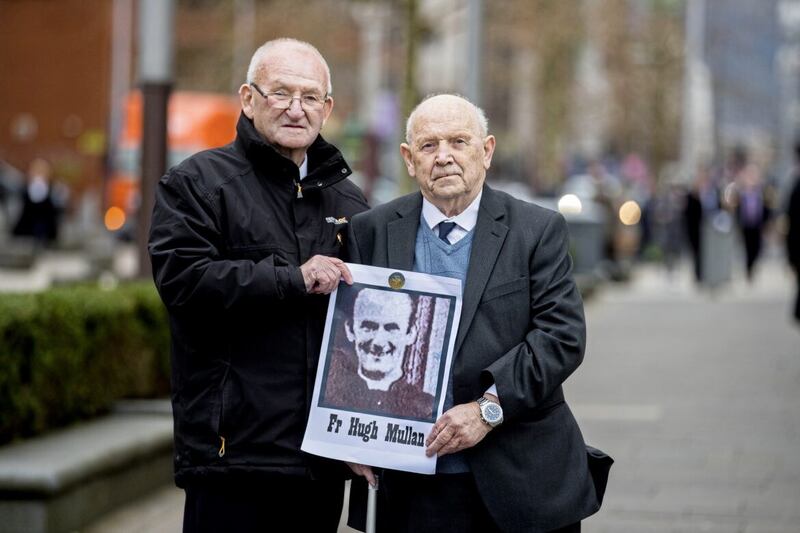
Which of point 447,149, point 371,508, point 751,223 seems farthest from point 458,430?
point 751,223

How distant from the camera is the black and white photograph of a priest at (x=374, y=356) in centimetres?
412

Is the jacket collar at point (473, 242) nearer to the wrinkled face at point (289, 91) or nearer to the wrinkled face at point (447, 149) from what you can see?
the wrinkled face at point (447, 149)

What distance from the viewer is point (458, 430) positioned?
400 centimetres

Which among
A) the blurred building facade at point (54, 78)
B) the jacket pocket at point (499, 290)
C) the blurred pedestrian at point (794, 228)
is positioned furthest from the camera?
the blurred building facade at point (54, 78)

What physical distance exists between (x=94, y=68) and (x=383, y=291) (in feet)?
179

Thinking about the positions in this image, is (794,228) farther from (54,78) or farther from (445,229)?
(54,78)

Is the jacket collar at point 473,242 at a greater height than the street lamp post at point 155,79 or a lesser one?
lesser

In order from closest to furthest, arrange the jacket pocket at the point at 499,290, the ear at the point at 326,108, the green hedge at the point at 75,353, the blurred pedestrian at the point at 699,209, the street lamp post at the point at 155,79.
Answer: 1. the jacket pocket at the point at 499,290
2. the ear at the point at 326,108
3. the green hedge at the point at 75,353
4. the street lamp post at the point at 155,79
5. the blurred pedestrian at the point at 699,209

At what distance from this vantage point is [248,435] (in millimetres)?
4188

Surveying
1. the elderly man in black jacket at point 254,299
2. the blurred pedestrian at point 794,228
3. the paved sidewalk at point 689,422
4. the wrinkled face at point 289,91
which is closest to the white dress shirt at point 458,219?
the elderly man in black jacket at point 254,299

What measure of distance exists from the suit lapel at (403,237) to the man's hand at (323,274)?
5.6 inches

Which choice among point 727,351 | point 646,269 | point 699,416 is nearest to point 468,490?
point 699,416

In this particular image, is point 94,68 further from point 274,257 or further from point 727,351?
point 274,257

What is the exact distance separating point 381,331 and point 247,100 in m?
0.77
